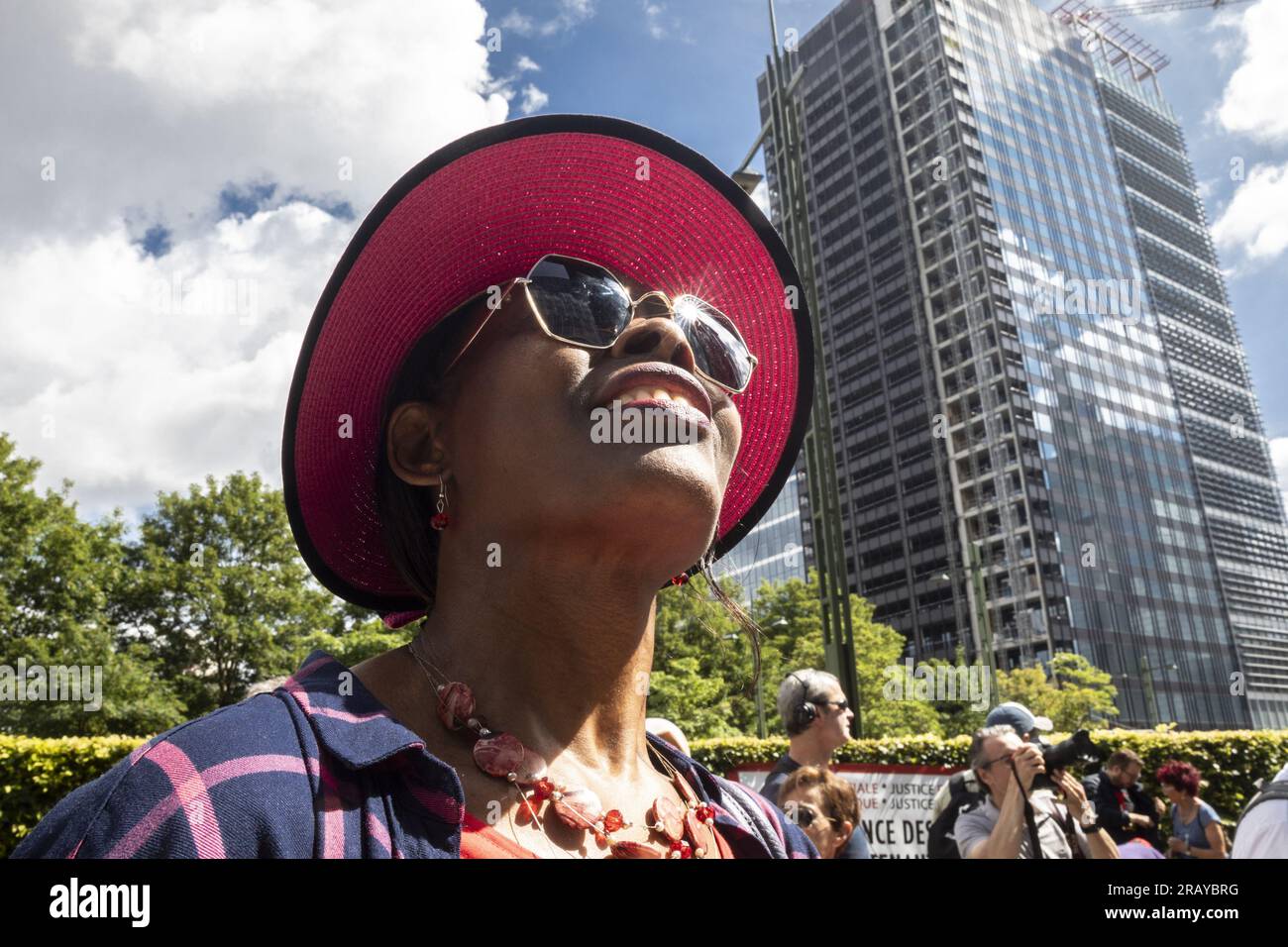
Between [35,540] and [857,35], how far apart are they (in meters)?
97.2

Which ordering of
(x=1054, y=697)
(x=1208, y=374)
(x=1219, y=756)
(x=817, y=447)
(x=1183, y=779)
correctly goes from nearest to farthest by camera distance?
(x=1183, y=779)
(x=817, y=447)
(x=1219, y=756)
(x=1054, y=697)
(x=1208, y=374)

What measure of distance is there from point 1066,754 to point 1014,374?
79426 mm

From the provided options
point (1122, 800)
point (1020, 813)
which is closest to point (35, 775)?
point (1020, 813)

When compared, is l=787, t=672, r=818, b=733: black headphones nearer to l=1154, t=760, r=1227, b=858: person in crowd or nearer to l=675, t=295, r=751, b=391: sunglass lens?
l=675, t=295, r=751, b=391: sunglass lens

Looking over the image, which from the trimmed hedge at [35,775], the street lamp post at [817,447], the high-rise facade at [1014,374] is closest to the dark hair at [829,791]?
the street lamp post at [817,447]

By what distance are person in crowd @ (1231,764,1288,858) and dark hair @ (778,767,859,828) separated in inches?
95.5

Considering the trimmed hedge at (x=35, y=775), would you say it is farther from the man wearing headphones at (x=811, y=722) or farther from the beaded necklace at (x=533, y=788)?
the beaded necklace at (x=533, y=788)

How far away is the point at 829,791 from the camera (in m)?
4.68

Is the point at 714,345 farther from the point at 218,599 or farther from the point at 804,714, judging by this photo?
the point at 218,599

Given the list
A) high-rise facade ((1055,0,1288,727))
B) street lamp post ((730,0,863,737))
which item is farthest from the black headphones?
high-rise facade ((1055,0,1288,727))

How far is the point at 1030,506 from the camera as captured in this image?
7262cm

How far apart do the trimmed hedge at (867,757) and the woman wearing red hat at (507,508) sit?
1051 centimetres
